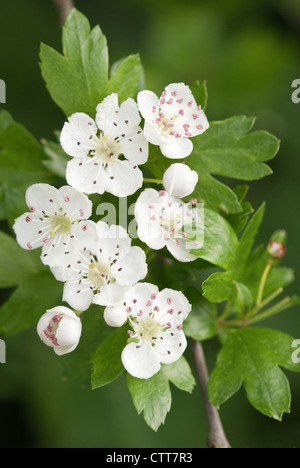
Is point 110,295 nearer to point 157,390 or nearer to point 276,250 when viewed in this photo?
point 157,390

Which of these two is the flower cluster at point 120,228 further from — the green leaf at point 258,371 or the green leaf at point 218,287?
the green leaf at point 258,371

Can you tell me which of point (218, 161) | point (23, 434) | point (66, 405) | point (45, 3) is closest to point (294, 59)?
point (45, 3)

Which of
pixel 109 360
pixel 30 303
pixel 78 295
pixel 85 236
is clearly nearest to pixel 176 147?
pixel 85 236

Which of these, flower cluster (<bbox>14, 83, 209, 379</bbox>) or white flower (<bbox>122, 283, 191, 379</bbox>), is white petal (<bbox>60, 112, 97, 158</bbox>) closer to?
flower cluster (<bbox>14, 83, 209, 379</bbox>)

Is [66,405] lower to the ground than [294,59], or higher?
lower

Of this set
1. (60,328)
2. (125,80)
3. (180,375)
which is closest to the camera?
(60,328)

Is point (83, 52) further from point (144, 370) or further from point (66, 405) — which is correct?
point (66, 405)
